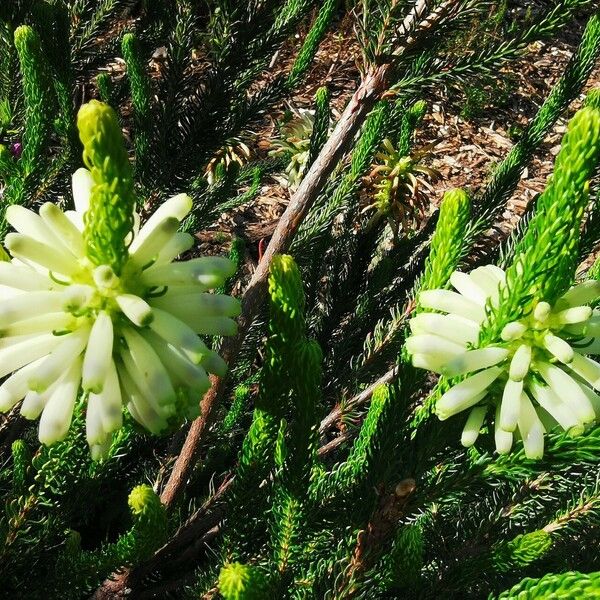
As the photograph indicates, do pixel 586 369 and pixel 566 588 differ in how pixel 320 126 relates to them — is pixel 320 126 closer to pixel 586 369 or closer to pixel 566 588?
pixel 586 369

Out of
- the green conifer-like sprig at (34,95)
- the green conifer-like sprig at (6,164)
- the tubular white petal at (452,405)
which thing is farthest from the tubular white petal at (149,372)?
the green conifer-like sprig at (6,164)

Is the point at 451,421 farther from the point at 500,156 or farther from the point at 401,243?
the point at 500,156

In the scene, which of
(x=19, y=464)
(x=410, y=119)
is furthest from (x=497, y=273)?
(x=410, y=119)

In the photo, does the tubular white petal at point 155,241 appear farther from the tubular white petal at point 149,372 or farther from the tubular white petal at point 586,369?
the tubular white petal at point 586,369

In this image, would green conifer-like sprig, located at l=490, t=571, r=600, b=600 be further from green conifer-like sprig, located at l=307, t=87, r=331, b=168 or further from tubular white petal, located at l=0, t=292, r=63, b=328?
green conifer-like sprig, located at l=307, t=87, r=331, b=168

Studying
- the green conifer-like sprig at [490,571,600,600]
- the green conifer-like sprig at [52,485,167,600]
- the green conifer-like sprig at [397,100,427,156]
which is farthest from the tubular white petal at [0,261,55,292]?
the green conifer-like sprig at [397,100,427,156]

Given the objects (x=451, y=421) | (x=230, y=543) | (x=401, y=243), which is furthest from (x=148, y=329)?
(x=401, y=243)
